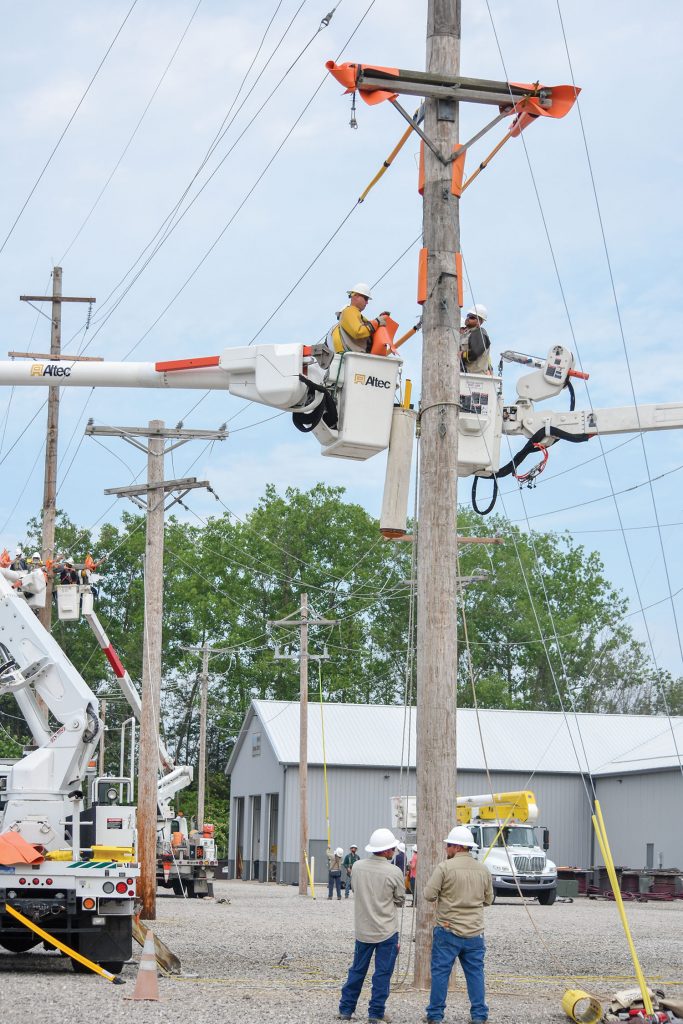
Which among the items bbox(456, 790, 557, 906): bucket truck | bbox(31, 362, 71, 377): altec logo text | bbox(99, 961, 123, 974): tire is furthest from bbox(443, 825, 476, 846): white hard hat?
bbox(456, 790, 557, 906): bucket truck

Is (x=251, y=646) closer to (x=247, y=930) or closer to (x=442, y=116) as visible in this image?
(x=247, y=930)

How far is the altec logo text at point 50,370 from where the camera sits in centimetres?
1532

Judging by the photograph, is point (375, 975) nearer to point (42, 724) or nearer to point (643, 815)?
point (42, 724)

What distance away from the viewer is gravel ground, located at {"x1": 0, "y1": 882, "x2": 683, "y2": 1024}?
12078 millimetres

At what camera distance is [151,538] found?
24.9 m

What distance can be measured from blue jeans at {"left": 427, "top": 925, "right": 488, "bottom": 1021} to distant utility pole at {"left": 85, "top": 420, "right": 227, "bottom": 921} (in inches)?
499

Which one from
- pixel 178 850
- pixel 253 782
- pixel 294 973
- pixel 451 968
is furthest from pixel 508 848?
pixel 451 968

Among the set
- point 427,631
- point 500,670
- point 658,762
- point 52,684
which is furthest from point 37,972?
point 500,670

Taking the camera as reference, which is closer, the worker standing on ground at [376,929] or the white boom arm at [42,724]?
the worker standing on ground at [376,929]

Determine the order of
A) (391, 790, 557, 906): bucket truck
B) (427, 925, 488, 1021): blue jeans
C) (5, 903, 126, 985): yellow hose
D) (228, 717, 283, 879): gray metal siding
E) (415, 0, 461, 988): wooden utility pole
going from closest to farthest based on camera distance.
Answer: (427, 925, 488, 1021): blue jeans < (415, 0, 461, 988): wooden utility pole < (5, 903, 126, 985): yellow hose < (391, 790, 557, 906): bucket truck < (228, 717, 283, 879): gray metal siding

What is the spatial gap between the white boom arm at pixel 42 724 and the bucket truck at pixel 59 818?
1 centimetres

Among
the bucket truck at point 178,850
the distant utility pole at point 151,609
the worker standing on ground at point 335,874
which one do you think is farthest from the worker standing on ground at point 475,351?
the worker standing on ground at point 335,874

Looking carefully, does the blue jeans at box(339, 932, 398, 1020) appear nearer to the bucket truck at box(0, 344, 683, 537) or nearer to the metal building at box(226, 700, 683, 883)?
the bucket truck at box(0, 344, 683, 537)

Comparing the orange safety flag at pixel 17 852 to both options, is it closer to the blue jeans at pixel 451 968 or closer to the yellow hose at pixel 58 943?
the yellow hose at pixel 58 943
